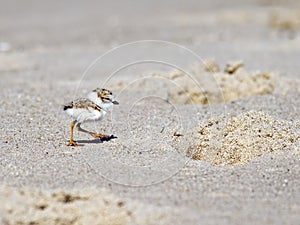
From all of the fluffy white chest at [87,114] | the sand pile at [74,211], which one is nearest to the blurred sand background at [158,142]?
the sand pile at [74,211]

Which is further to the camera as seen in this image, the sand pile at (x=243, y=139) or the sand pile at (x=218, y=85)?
the sand pile at (x=218, y=85)

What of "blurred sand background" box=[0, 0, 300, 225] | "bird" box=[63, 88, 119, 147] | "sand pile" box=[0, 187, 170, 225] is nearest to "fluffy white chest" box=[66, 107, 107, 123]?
"bird" box=[63, 88, 119, 147]

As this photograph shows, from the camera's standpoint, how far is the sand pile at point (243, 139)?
5449 mm

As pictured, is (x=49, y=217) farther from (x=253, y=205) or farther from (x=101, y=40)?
(x=101, y=40)

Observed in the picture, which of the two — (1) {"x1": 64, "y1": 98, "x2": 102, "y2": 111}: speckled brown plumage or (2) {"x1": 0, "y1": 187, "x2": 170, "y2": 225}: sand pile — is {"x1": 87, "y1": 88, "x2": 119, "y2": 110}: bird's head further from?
(2) {"x1": 0, "y1": 187, "x2": 170, "y2": 225}: sand pile

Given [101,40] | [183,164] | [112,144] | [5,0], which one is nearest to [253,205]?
[183,164]

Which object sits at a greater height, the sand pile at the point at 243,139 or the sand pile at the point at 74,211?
the sand pile at the point at 243,139

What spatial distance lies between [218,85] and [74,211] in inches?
171

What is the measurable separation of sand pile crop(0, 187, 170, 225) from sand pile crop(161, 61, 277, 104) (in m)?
3.53

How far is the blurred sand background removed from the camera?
167 inches

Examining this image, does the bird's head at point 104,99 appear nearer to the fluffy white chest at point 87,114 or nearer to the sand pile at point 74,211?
the fluffy white chest at point 87,114

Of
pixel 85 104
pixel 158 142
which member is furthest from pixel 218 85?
pixel 85 104

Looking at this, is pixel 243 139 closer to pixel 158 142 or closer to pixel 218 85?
pixel 158 142

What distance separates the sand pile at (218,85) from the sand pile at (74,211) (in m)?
3.53
